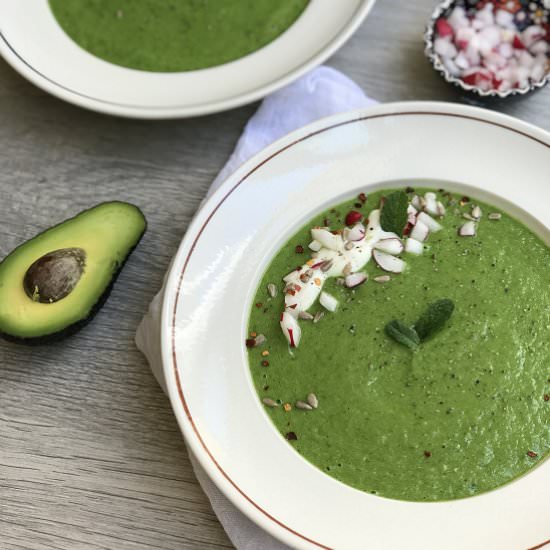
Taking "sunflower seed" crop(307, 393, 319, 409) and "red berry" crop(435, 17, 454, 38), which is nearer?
"sunflower seed" crop(307, 393, 319, 409)

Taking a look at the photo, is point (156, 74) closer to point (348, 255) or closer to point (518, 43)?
point (348, 255)

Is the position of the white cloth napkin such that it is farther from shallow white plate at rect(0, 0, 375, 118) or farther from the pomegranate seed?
the pomegranate seed

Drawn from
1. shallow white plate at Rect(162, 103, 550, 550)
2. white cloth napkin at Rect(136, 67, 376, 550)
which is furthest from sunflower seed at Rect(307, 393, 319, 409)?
white cloth napkin at Rect(136, 67, 376, 550)

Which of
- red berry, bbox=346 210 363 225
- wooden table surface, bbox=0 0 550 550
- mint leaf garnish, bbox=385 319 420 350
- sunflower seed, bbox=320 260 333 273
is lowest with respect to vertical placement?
wooden table surface, bbox=0 0 550 550

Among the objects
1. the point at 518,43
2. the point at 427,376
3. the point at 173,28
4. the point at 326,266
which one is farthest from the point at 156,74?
the point at 427,376

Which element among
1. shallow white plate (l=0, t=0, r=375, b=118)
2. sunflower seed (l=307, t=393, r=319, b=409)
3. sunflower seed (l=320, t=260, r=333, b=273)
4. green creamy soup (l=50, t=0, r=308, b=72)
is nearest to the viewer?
sunflower seed (l=307, t=393, r=319, b=409)

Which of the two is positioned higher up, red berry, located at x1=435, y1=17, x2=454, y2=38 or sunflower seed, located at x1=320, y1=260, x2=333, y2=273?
red berry, located at x1=435, y1=17, x2=454, y2=38
